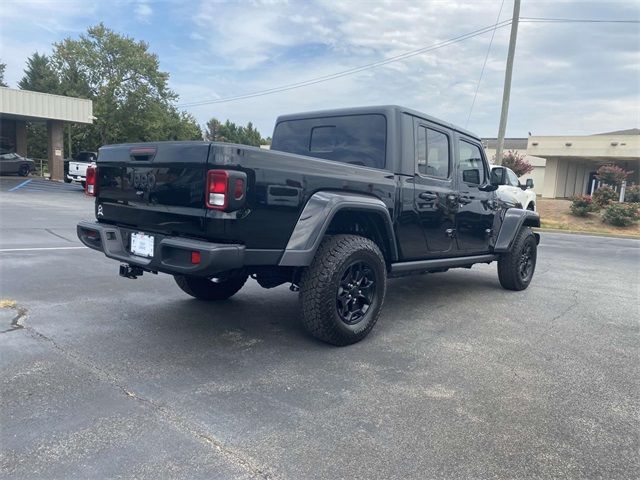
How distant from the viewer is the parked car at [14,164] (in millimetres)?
27391

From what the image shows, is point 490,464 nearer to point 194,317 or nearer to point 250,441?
point 250,441

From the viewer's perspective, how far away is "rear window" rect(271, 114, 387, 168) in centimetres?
458

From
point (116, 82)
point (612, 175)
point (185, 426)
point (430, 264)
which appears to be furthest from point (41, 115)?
point (612, 175)

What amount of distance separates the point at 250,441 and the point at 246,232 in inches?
51.9

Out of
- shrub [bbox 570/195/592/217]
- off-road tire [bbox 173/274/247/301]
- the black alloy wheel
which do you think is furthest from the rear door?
shrub [bbox 570/195/592/217]

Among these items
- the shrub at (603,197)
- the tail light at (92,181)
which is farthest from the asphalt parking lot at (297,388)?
the shrub at (603,197)

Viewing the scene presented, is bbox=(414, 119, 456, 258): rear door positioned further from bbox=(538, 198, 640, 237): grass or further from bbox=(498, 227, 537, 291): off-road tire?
bbox=(538, 198, 640, 237): grass

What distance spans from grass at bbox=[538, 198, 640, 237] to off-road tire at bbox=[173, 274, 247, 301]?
1607cm

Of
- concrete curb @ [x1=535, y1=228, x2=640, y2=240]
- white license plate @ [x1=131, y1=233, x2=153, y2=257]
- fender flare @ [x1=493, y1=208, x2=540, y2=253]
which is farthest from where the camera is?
concrete curb @ [x1=535, y1=228, x2=640, y2=240]

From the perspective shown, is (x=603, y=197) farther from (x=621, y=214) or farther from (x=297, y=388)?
(x=297, y=388)

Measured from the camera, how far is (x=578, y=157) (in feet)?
106

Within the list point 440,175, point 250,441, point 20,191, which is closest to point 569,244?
point 440,175

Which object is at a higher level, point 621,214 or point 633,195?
point 633,195

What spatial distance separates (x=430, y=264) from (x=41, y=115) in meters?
26.8
